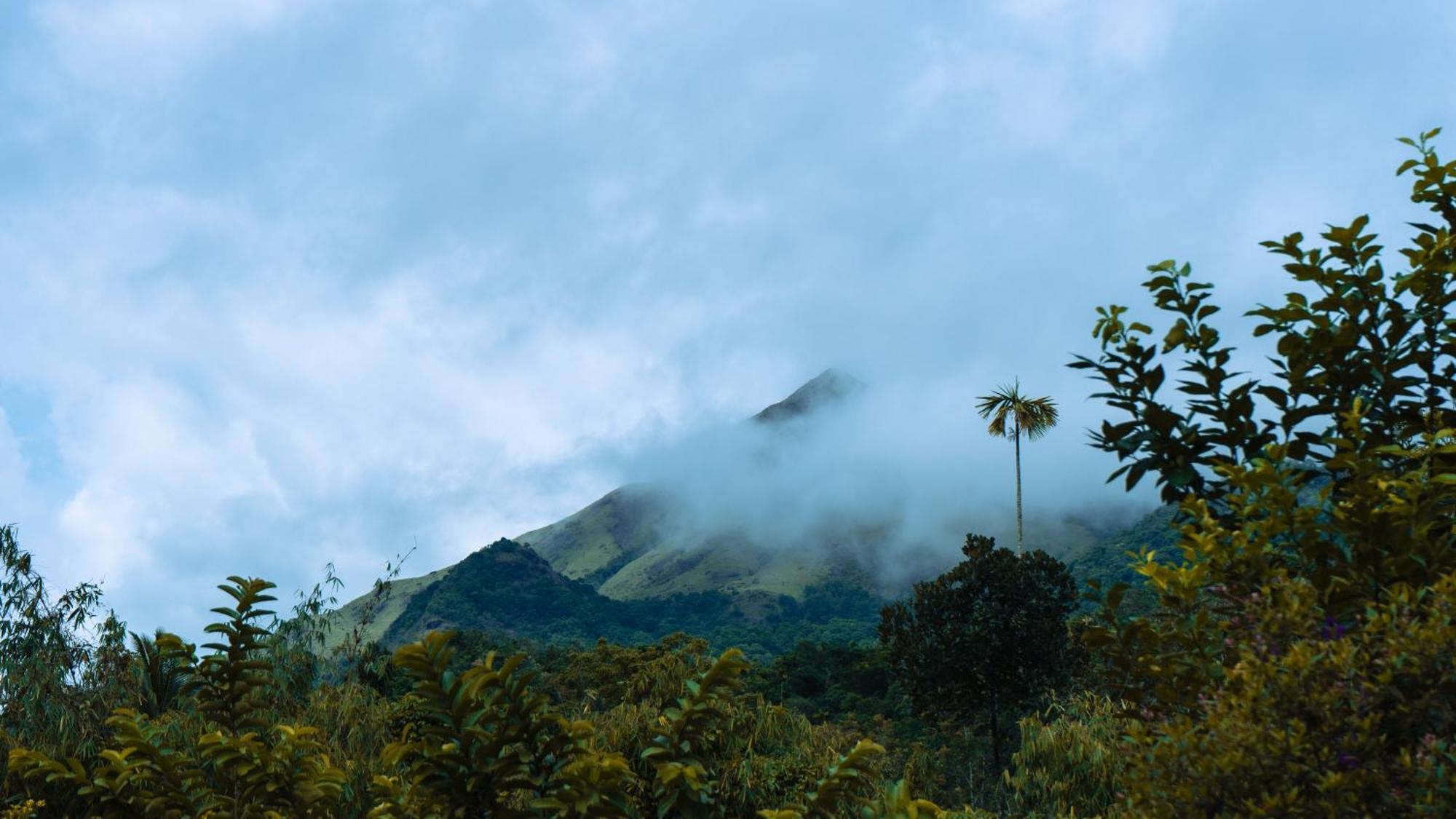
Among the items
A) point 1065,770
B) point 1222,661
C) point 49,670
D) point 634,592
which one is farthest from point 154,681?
point 634,592

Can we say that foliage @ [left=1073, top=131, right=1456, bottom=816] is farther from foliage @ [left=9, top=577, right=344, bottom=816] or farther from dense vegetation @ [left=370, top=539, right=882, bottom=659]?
dense vegetation @ [left=370, top=539, right=882, bottom=659]

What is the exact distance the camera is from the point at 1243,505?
3.88 metres

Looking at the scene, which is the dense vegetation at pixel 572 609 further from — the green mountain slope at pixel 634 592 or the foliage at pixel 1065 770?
the foliage at pixel 1065 770

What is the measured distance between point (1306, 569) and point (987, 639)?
27.1m

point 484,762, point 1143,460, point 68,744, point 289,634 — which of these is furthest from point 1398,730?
point 289,634

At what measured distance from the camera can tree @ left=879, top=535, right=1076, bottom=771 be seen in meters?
29.6

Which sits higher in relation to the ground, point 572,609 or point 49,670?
point 572,609

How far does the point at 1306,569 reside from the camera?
405cm

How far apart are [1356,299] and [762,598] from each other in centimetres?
16737

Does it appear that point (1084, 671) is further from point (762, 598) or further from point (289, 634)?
point (762, 598)

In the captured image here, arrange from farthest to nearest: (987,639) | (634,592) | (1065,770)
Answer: (634,592) → (987,639) → (1065,770)

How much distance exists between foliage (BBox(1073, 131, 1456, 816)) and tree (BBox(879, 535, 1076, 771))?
85.3ft

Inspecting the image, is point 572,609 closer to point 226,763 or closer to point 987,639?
point 987,639

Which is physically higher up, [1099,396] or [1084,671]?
[1099,396]
